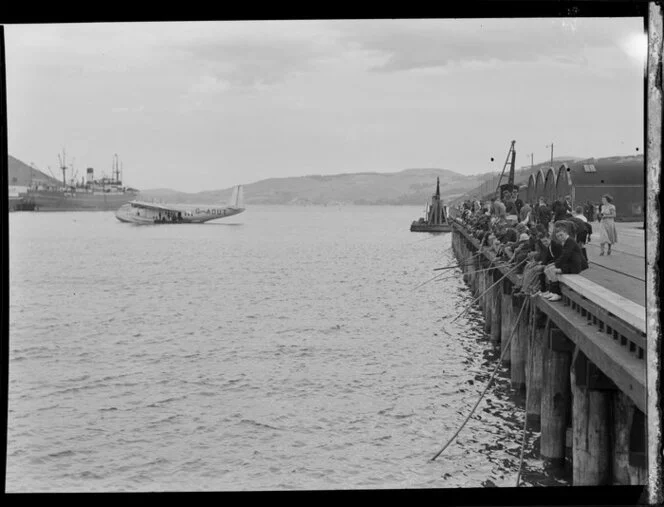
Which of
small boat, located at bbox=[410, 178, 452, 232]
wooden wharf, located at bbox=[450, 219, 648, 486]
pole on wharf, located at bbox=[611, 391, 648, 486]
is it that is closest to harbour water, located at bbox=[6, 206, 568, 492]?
wooden wharf, located at bbox=[450, 219, 648, 486]

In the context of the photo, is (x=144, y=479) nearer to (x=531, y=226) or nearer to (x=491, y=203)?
(x=531, y=226)

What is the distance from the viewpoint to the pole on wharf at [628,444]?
8359 millimetres

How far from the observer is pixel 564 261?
37.8 feet

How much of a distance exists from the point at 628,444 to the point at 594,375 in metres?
0.89

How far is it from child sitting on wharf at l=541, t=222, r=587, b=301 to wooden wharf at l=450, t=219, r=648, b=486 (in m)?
0.20

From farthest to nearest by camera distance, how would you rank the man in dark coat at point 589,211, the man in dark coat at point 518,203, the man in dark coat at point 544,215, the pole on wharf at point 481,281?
the pole on wharf at point 481,281
the man in dark coat at point 518,203
the man in dark coat at point 544,215
the man in dark coat at point 589,211

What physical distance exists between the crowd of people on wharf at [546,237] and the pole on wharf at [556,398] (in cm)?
82

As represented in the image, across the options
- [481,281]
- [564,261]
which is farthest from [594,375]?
[481,281]

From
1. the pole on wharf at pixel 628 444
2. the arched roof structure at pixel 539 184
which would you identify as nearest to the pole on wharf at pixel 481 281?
the arched roof structure at pixel 539 184

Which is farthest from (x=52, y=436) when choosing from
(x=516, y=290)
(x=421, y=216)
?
(x=421, y=216)

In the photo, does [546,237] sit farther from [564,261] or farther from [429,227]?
[429,227]

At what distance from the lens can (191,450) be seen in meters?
14.8

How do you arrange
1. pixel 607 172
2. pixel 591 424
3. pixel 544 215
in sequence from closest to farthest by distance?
pixel 591 424 → pixel 607 172 → pixel 544 215

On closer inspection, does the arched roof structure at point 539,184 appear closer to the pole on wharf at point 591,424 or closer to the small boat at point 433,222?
the pole on wharf at point 591,424
